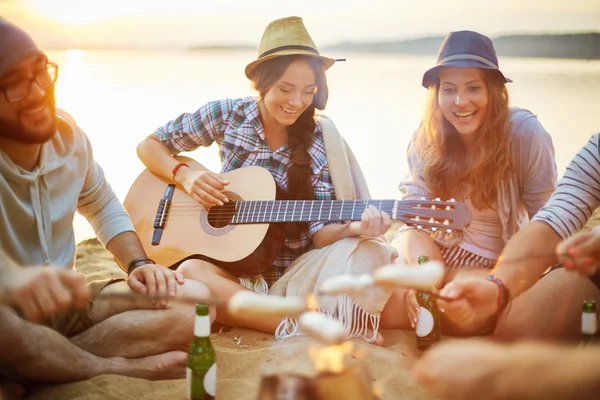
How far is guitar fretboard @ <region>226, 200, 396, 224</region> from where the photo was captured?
104 inches

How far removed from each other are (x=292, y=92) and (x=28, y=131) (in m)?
1.22

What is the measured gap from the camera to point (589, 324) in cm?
187

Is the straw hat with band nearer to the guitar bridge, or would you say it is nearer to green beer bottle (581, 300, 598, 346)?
the guitar bridge

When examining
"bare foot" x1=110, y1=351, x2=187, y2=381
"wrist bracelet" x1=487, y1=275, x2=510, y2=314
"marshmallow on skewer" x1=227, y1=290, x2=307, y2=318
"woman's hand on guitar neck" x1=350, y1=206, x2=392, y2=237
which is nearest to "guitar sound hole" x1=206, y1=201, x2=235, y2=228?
"woman's hand on guitar neck" x1=350, y1=206, x2=392, y2=237

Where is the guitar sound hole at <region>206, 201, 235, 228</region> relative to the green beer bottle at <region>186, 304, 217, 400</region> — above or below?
above

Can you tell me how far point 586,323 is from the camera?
1873 mm

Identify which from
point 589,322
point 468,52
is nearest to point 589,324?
point 589,322

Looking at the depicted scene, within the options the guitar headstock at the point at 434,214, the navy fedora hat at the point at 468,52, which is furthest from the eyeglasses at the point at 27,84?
the navy fedora hat at the point at 468,52

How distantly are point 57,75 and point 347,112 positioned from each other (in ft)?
14.7

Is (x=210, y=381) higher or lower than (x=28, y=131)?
lower

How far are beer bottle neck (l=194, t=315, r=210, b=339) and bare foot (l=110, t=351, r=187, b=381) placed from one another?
0.37 meters

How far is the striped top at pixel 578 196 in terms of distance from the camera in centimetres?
212

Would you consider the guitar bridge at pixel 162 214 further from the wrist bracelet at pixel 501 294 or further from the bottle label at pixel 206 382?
the wrist bracelet at pixel 501 294

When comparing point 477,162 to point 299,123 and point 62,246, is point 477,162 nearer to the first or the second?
point 299,123
